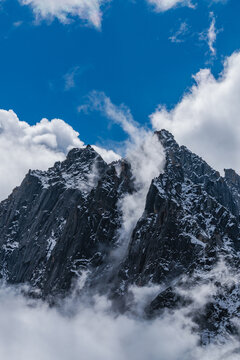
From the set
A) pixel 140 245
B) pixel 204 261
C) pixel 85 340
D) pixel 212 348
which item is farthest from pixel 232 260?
pixel 85 340

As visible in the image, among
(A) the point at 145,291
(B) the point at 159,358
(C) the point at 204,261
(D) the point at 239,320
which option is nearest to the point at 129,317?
(A) the point at 145,291

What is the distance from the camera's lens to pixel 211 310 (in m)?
132

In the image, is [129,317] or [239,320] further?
[129,317]

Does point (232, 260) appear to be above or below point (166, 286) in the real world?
above

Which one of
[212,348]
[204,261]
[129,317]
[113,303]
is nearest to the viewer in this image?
[212,348]

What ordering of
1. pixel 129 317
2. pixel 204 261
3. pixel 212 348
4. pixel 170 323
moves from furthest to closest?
pixel 129 317
pixel 204 261
pixel 170 323
pixel 212 348

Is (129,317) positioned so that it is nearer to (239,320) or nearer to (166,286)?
(166,286)

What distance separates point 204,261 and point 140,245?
45374 millimetres

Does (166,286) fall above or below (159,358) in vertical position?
above

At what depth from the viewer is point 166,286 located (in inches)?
6324

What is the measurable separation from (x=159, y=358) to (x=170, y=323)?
1192cm

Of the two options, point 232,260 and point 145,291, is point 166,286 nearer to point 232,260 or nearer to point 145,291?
point 145,291

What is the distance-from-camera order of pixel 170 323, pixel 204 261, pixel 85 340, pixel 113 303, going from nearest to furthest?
pixel 170 323 < pixel 204 261 < pixel 113 303 < pixel 85 340

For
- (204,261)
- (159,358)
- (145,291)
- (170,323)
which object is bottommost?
(159,358)
